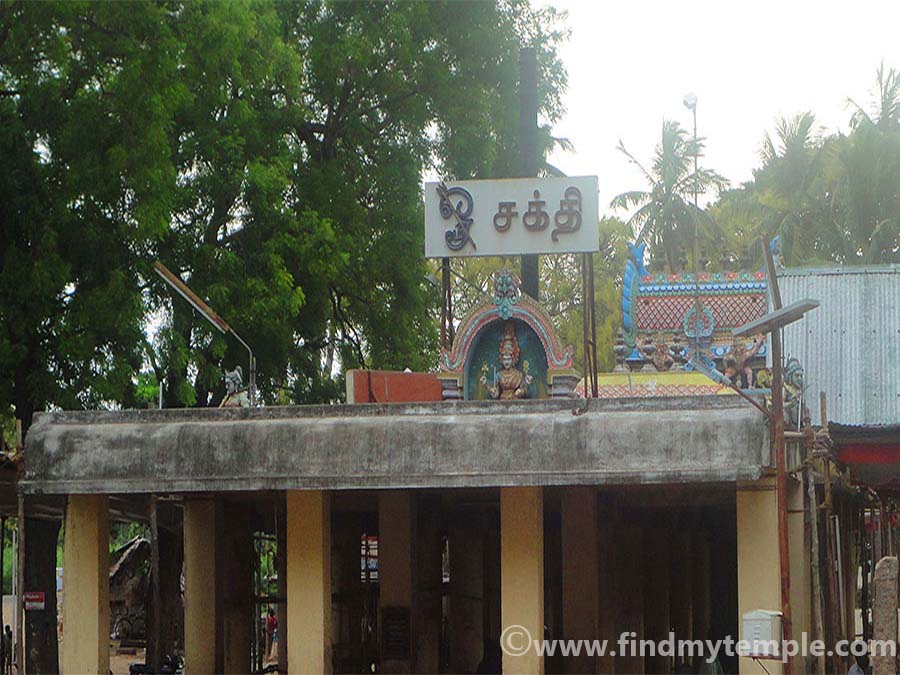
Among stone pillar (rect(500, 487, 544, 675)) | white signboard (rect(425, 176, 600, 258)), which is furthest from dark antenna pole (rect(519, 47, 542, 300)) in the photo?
stone pillar (rect(500, 487, 544, 675))

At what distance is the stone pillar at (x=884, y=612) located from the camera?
549 inches

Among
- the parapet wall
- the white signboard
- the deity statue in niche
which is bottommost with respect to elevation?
the parapet wall

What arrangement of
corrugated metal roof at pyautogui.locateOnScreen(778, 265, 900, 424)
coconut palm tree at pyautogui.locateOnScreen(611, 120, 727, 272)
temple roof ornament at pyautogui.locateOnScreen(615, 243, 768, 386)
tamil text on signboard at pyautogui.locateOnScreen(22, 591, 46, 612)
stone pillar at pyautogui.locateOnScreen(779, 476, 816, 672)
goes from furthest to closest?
1. coconut palm tree at pyautogui.locateOnScreen(611, 120, 727, 272)
2. temple roof ornament at pyautogui.locateOnScreen(615, 243, 768, 386)
3. corrugated metal roof at pyautogui.locateOnScreen(778, 265, 900, 424)
4. tamil text on signboard at pyautogui.locateOnScreen(22, 591, 46, 612)
5. stone pillar at pyautogui.locateOnScreen(779, 476, 816, 672)

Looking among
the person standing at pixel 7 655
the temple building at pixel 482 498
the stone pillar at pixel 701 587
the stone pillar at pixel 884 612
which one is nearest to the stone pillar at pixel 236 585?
the temple building at pixel 482 498

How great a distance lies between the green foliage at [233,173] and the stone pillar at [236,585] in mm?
2359

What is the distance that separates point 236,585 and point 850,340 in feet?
32.5

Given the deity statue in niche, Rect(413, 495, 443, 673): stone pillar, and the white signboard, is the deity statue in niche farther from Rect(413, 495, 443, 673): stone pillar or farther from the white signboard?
Rect(413, 495, 443, 673): stone pillar

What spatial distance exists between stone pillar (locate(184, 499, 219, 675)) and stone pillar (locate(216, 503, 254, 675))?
0.31 m

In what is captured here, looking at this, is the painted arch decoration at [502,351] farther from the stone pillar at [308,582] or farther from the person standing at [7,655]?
the person standing at [7,655]

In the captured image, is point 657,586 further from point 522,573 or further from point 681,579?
point 522,573

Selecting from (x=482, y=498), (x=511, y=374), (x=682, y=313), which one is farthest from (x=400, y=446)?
(x=682, y=313)

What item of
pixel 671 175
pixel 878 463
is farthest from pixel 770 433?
pixel 671 175

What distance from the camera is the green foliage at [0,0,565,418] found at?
20.3m

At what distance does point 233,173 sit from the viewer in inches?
906
